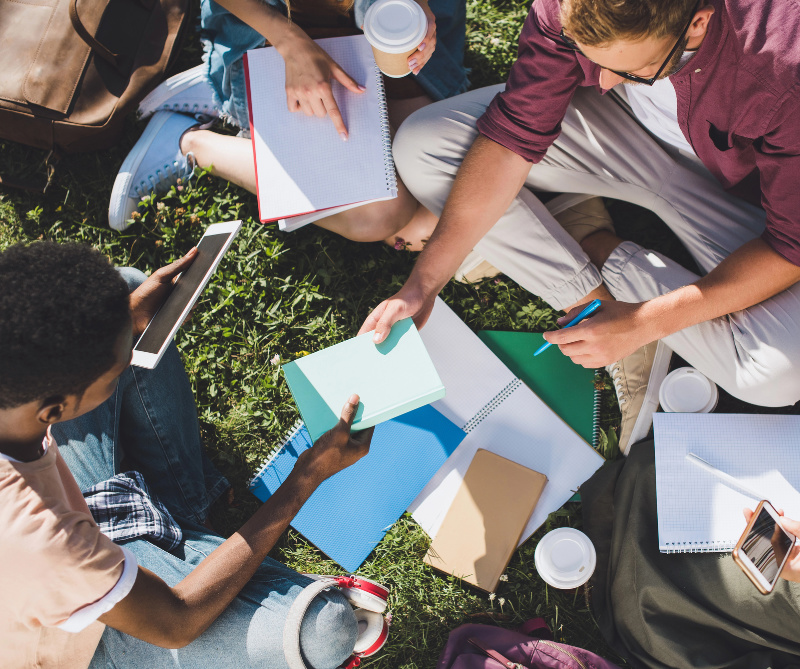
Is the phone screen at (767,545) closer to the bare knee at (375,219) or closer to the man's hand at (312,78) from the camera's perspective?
the bare knee at (375,219)

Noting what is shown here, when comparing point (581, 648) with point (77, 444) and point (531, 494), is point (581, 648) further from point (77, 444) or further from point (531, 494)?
point (77, 444)

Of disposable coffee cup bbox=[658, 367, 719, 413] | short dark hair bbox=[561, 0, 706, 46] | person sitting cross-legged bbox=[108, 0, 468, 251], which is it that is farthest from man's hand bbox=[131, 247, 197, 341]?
disposable coffee cup bbox=[658, 367, 719, 413]

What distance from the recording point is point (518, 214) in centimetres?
234

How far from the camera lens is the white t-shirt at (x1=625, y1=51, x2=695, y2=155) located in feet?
6.57

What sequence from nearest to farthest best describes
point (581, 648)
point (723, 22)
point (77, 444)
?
point (723, 22) < point (77, 444) < point (581, 648)

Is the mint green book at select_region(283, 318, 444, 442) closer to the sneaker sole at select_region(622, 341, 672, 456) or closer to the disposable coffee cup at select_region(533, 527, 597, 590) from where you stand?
the disposable coffee cup at select_region(533, 527, 597, 590)

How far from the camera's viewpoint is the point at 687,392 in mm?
2430

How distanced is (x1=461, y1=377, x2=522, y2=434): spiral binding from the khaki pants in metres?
0.35

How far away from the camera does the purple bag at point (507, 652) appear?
2.15m

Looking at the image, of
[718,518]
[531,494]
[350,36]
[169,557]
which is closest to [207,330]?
[169,557]

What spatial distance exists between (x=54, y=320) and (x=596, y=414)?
191 cm

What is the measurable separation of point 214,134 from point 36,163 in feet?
2.83

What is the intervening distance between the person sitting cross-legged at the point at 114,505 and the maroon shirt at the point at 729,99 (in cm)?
107

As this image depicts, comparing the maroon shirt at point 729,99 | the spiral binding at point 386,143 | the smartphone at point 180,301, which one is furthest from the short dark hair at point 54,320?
the maroon shirt at point 729,99
